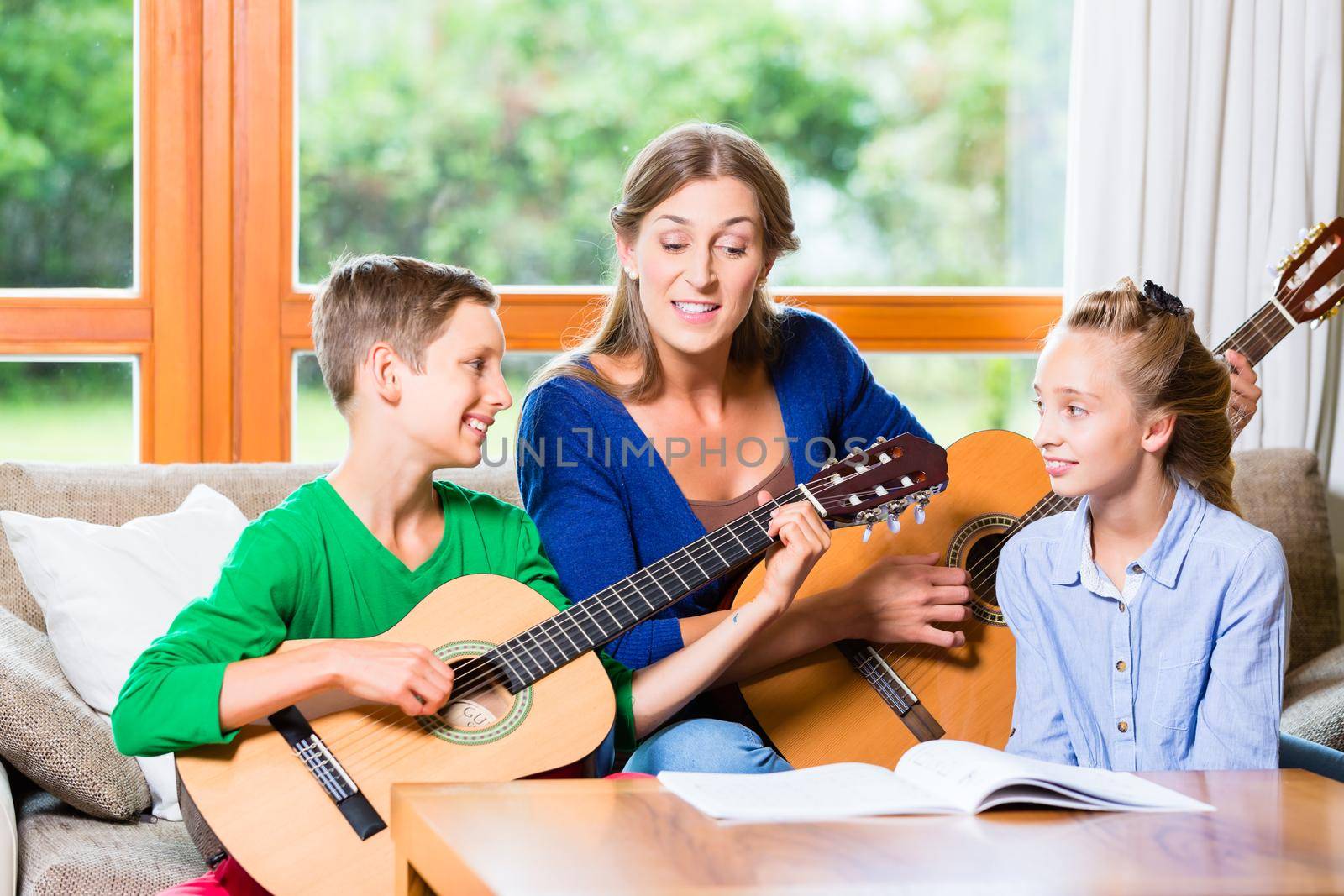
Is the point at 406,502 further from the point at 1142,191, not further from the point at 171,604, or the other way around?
the point at 1142,191

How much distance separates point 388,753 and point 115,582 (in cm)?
74

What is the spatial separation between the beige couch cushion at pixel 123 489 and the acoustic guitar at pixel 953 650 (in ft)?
2.40

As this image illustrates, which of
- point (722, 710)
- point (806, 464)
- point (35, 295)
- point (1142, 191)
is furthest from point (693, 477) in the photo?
point (35, 295)

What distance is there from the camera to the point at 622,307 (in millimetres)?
2084

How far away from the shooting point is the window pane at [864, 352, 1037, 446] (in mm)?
3102

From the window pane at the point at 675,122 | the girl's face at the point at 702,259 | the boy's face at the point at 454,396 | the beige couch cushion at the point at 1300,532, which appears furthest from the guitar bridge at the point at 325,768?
the beige couch cushion at the point at 1300,532

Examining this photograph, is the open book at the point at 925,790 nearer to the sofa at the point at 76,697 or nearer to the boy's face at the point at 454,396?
the boy's face at the point at 454,396

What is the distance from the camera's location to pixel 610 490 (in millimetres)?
1892

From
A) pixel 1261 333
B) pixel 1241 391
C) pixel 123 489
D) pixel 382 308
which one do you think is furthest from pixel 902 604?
pixel 123 489

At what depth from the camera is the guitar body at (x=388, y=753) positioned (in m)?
1.41

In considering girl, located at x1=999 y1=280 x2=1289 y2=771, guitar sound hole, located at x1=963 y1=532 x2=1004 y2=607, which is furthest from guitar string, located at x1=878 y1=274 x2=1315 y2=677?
Answer: girl, located at x1=999 y1=280 x2=1289 y2=771

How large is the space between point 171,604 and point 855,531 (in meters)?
1.07

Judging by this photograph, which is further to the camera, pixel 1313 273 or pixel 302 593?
pixel 1313 273

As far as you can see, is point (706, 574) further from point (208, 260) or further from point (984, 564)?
point (208, 260)
